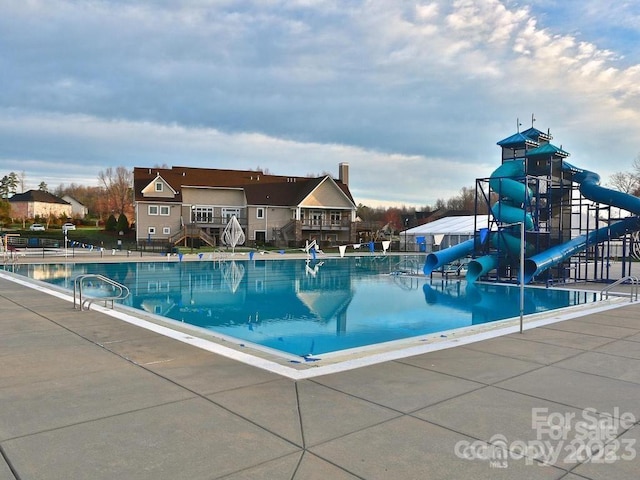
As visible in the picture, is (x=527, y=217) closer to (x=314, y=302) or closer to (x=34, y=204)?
(x=314, y=302)

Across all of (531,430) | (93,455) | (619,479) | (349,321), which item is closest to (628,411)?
(531,430)

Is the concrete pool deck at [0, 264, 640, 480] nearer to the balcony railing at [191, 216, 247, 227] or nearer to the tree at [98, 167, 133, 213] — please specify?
the balcony railing at [191, 216, 247, 227]

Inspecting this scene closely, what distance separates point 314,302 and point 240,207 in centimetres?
3997

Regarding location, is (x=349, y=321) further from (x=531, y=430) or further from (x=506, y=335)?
(x=531, y=430)

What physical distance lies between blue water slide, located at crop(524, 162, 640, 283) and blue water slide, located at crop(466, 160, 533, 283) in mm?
1273

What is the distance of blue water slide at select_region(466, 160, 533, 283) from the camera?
22.2m

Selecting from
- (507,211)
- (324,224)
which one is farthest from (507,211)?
(324,224)

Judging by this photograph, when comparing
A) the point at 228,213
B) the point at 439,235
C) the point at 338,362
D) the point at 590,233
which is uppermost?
the point at 228,213

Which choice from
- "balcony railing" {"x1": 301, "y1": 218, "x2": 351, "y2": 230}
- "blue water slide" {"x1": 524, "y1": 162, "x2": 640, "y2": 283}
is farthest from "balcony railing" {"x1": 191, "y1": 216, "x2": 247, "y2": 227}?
"blue water slide" {"x1": 524, "y1": 162, "x2": 640, "y2": 283}

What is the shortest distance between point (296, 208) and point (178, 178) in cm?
1299

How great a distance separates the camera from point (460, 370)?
6.99 m

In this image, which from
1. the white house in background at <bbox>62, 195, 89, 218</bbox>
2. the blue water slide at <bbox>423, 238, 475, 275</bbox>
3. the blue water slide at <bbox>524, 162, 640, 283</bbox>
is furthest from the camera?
the white house in background at <bbox>62, 195, 89, 218</bbox>

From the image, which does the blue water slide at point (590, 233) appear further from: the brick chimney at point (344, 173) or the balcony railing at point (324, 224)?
the brick chimney at point (344, 173)

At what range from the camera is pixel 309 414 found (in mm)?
5168
